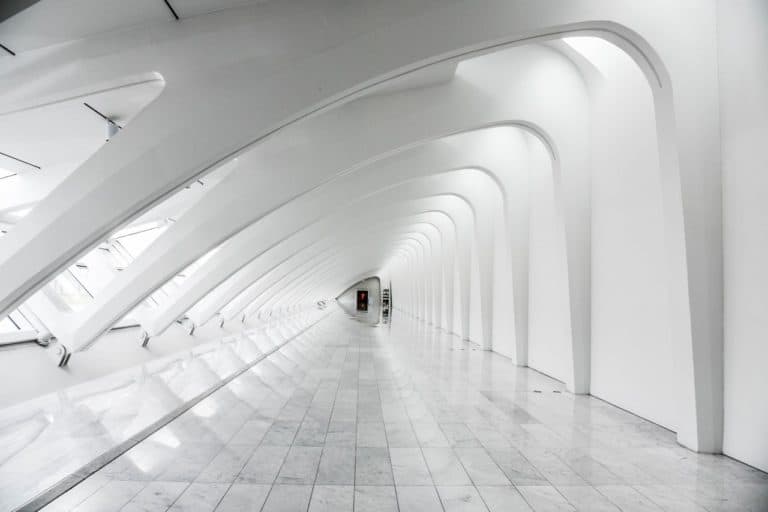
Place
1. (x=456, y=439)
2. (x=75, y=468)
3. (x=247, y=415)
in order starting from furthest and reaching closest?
(x=247, y=415) < (x=456, y=439) < (x=75, y=468)

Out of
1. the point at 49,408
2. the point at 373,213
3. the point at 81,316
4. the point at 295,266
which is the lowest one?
the point at 49,408

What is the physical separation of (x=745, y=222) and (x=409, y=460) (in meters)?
4.46

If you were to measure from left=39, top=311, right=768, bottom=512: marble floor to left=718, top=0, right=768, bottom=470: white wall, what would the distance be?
0.55 metres

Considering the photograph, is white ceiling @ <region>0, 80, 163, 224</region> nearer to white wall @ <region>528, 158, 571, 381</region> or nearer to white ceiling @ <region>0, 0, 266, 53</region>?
white ceiling @ <region>0, 0, 266, 53</region>

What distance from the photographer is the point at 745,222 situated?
18.6ft

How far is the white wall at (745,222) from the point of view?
545cm

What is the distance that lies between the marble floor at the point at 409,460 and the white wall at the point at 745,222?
550mm

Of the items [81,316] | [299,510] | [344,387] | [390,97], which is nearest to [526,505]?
[299,510]

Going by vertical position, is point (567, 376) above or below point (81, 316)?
below

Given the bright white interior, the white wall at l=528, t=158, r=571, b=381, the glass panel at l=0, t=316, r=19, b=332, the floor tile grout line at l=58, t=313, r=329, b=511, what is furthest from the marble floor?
the glass panel at l=0, t=316, r=19, b=332

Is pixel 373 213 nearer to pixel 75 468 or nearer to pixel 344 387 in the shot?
pixel 344 387

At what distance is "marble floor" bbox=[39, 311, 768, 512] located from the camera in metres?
4.35

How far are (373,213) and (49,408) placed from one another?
15.0 m

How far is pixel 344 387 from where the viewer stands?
31.5 ft
